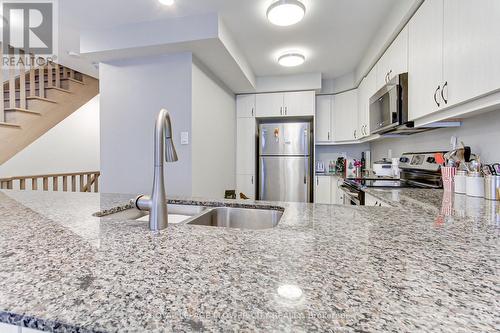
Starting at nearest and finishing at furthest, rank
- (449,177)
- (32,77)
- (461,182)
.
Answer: (461,182) → (449,177) → (32,77)

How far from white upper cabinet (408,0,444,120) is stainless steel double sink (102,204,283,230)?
1.27m

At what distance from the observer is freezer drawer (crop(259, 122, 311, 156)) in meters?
3.62

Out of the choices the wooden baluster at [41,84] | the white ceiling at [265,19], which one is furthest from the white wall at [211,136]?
the wooden baluster at [41,84]

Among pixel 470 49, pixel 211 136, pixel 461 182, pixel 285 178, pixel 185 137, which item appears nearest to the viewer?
pixel 470 49

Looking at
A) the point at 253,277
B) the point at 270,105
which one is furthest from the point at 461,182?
the point at 270,105

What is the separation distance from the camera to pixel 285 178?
3.64 m

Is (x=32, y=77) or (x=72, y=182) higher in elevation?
(x=32, y=77)

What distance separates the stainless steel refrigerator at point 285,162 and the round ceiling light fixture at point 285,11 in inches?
70.2

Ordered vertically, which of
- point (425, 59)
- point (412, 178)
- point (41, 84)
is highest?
point (41, 84)

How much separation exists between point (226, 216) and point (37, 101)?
11.9 feet

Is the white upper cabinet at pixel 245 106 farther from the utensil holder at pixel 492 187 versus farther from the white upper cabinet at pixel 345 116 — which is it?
the utensil holder at pixel 492 187

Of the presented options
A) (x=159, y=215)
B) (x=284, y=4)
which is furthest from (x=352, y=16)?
(x=159, y=215)

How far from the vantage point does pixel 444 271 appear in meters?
0.47

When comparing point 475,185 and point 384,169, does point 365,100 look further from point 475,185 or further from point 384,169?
point 475,185
